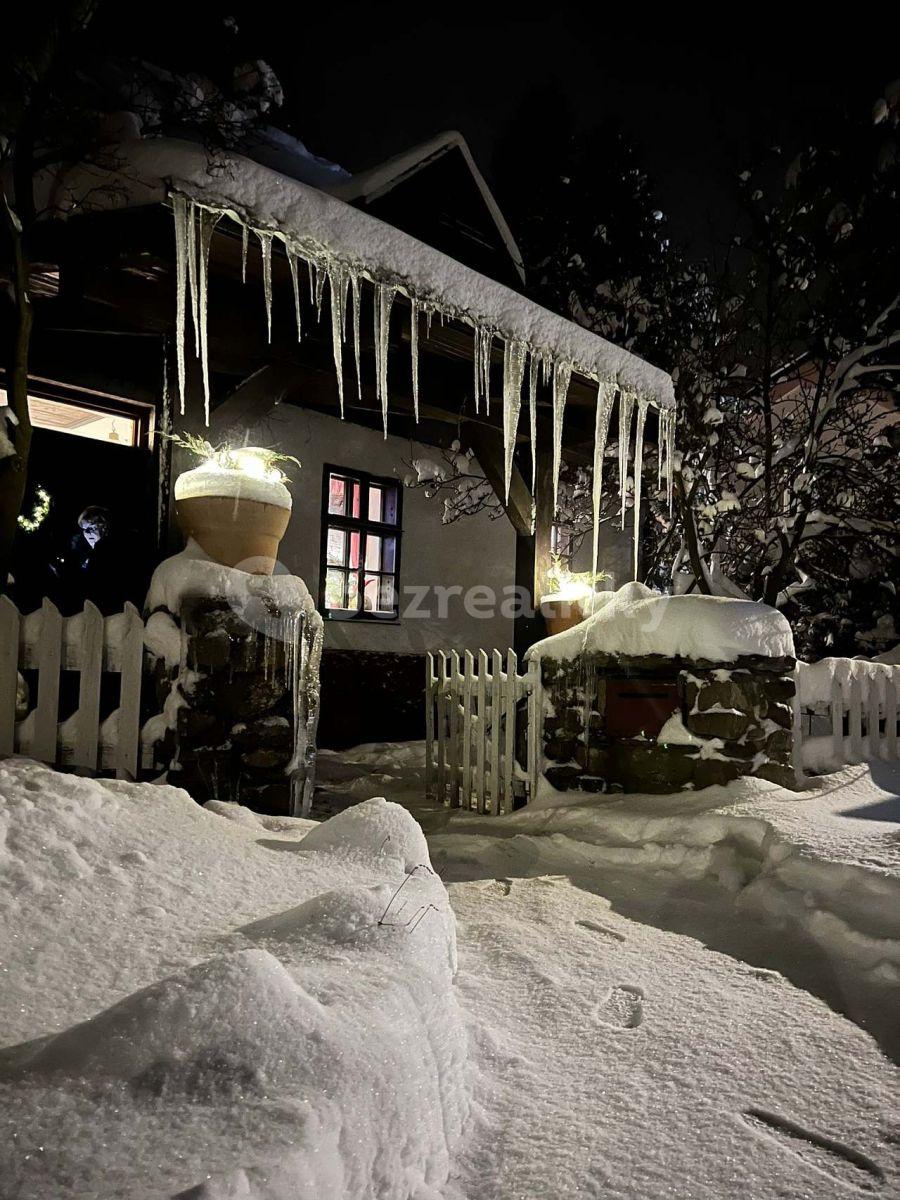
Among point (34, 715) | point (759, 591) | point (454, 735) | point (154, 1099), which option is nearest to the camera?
point (154, 1099)

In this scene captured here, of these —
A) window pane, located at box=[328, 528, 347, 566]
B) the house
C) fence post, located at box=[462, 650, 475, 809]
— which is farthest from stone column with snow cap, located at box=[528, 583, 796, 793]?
window pane, located at box=[328, 528, 347, 566]

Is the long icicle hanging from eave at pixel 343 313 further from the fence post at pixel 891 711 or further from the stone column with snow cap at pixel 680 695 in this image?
the fence post at pixel 891 711

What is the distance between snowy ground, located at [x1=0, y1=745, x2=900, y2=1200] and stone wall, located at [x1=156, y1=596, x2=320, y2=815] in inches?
25.5

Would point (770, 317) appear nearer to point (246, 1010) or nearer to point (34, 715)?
point (34, 715)

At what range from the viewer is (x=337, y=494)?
9211mm

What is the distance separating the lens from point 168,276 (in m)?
4.73

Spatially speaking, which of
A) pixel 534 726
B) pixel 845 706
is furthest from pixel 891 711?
pixel 534 726

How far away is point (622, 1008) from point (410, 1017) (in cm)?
100

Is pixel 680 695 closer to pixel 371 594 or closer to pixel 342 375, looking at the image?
pixel 342 375

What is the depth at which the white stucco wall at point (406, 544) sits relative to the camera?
8.60m

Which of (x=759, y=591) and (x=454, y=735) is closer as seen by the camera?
(x=454, y=735)

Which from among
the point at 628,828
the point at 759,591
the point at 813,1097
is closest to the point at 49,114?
the point at 628,828

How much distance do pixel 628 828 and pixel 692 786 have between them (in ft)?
2.26

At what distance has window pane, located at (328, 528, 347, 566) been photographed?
9.09m
